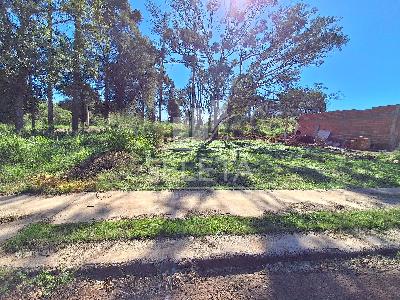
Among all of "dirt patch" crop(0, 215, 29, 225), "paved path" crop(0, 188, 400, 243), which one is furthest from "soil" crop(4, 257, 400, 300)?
"dirt patch" crop(0, 215, 29, 225)

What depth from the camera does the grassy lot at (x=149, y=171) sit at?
6.45 meters

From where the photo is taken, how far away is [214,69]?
56.6ft

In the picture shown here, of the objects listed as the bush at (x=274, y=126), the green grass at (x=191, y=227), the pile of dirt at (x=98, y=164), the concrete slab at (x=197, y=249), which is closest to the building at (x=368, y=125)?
the bush at (x=274, y=126)

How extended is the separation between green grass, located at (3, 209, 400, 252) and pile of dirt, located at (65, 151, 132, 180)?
298 centimetres

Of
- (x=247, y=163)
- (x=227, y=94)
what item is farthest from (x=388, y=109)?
(x=247, y=163)

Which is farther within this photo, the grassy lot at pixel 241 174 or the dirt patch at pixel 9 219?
the grassy lot at pixel 241 174

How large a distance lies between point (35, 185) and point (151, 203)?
247 cm

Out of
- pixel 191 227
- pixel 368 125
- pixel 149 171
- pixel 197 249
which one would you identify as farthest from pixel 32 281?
pixel 368 125

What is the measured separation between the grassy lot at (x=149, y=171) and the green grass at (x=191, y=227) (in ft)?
6.47

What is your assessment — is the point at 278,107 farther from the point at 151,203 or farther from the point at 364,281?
the point at 364,281

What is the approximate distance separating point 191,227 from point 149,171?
12.9 feet

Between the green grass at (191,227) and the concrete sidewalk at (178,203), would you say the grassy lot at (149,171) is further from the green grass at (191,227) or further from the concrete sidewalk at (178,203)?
the green grass at (191,227)

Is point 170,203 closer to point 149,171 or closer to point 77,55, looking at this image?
point 149,171

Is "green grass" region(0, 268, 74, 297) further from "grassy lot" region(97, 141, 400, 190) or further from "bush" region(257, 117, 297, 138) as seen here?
"bush" region(257, 117, 297, 138)
